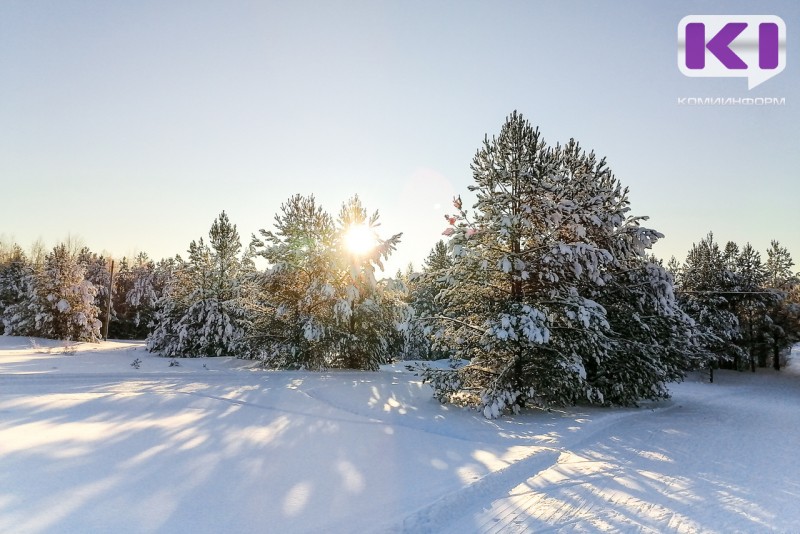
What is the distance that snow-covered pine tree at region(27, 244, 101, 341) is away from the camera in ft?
96.4

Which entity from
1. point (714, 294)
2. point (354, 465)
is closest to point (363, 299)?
point (354, 465)

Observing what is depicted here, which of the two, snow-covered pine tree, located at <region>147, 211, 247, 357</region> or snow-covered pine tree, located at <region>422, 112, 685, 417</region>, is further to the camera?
snow-covered pine tree, located at <region>147, 211, 247, 357</region>

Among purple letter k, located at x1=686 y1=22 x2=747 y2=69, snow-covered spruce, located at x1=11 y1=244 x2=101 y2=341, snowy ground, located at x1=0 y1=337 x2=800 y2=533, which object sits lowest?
snowy ground, located at x1=0 y1=337 x2=800 y2=533

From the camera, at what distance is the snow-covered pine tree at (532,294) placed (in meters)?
12.4

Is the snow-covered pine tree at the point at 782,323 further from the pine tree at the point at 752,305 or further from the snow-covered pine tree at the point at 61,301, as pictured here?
the snow-covered pine tree at the point at 61,301

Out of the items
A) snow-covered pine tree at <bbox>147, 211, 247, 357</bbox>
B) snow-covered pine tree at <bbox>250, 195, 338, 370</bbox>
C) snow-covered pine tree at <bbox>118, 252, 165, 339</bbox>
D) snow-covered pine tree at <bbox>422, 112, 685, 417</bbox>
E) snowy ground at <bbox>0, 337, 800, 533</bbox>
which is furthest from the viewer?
snow-covered pine tree at <bbox>118, 252, 165, 339</bbox>

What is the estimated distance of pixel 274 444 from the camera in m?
8.05

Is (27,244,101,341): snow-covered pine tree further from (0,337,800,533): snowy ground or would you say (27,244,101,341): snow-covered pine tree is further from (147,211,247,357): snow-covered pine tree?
(0,337,800,533): snowy ground

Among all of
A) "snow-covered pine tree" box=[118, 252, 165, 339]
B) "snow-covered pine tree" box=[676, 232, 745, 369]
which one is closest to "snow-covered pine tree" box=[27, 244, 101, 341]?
"snow-covered pine tree" box=[118, 252, 165, 339]

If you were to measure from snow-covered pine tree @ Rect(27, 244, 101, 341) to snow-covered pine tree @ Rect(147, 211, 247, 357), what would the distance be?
7955 millimetres

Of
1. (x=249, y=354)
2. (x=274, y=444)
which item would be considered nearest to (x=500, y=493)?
(x=274, y=444)

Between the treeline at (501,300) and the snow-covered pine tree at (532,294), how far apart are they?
50 millimetres

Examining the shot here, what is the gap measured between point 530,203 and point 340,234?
1048 centimetres

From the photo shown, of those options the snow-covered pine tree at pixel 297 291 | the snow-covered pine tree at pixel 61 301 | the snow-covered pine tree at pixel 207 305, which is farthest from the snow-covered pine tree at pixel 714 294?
the snow-covered pine tree at pixel 61 301
